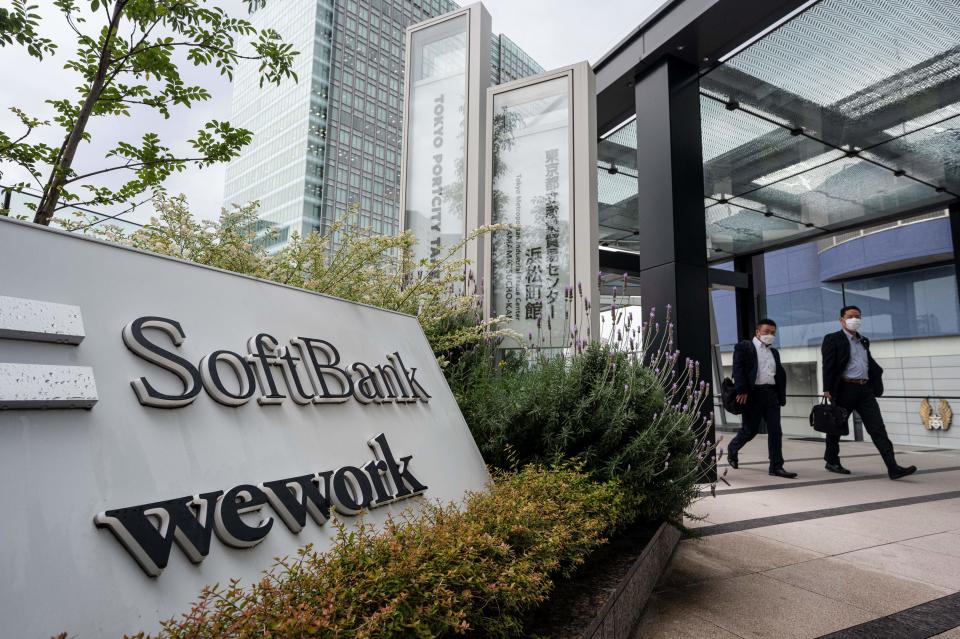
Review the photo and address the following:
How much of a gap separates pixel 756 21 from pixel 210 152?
4.99m

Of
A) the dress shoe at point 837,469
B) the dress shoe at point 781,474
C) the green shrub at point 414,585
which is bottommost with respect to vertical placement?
the dress shoe at point 837,469

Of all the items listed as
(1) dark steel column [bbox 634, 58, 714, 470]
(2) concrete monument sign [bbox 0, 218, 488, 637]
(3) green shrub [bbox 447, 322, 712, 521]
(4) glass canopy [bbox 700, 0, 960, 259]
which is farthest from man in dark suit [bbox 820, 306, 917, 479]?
(2) concrete monument sign [bbox 0, 218, 488, 637]

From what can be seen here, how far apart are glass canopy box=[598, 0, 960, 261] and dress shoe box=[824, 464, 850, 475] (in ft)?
14.4

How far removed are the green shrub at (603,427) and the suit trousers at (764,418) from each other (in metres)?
3.09

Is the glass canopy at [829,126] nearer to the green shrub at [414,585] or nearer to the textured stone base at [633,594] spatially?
the textured stone base at [633,594]

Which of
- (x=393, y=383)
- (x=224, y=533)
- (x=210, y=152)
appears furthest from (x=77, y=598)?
(x=210, y=152)

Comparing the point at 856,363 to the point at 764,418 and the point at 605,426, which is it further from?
the point at 605,426

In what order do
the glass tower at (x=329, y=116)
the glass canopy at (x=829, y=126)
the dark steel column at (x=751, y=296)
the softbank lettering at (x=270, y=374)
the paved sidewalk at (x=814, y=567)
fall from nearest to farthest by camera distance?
the softbank lettering at (x=270, y=374) < the paved sidewalk at (x=814, y=567) < the glass canopy at (x=829, y=126) < the dark steel column at (x=751, y=296) < the glass tower at (x=329, y=116)

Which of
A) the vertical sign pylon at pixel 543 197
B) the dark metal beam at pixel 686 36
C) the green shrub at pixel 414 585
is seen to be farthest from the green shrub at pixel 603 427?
the dark metal beam at pixel 686 36

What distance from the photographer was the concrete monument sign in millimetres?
1132

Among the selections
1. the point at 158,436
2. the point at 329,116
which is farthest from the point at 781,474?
the point at 329,116

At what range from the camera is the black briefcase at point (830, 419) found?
18.2 feet

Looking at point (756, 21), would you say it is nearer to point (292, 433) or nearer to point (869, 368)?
point (869, 368)

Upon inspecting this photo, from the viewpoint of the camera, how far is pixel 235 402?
166 cm
